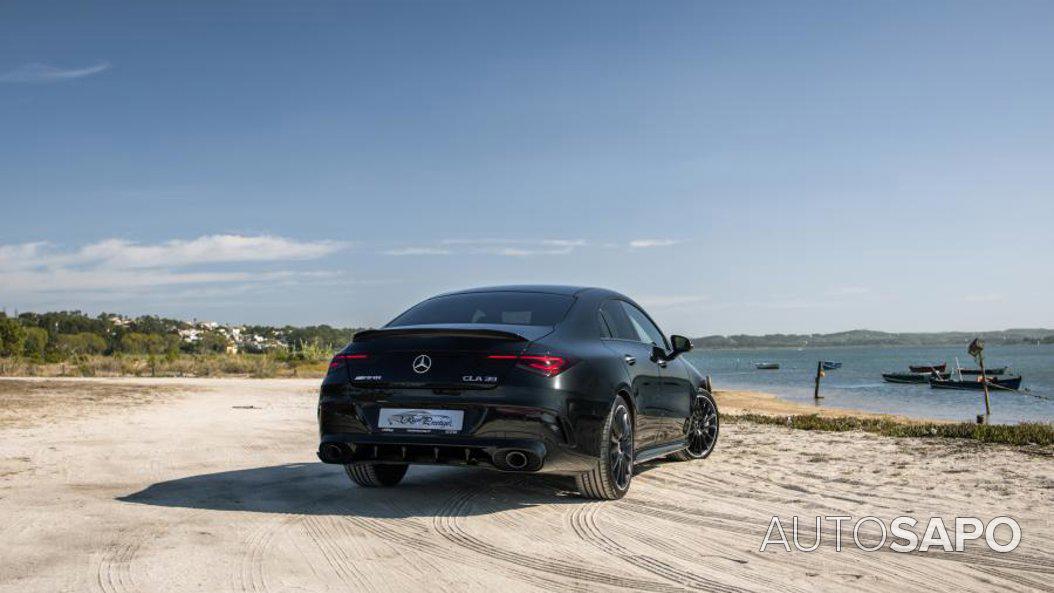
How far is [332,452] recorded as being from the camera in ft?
21.3

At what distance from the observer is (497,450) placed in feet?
19.7

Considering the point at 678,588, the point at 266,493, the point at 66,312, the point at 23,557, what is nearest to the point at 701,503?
the point at 678,588

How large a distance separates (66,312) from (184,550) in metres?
135

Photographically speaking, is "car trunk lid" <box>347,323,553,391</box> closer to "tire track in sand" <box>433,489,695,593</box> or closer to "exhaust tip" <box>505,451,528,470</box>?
"exhaust tip" <box>505,451,528,470</box>

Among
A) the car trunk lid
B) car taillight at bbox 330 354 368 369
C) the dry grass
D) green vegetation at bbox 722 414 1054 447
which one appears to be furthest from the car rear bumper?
the dry grass

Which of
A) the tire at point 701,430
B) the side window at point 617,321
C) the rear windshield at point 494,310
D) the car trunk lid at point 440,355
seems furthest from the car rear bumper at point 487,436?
the tire at point 701,430

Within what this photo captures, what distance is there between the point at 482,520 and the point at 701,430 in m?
3.98

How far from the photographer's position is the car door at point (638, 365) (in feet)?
23.6

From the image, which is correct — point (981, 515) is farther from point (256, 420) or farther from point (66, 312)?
point (66, 312)

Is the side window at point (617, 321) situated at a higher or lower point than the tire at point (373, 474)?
higher

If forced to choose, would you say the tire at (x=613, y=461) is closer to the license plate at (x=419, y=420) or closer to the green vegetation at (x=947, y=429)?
the license plate at (x=419, y=420)

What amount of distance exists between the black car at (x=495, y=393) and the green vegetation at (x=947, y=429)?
5478 millimetres

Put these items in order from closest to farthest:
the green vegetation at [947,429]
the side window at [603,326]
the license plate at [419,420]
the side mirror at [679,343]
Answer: the license plate at [419,420]
the side window at [603,326]
the side mirror at [679,343]
the green vegetation at [947,429]

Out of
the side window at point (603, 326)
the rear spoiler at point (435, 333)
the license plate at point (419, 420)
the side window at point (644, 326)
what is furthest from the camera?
the side window at point (644, 326)
